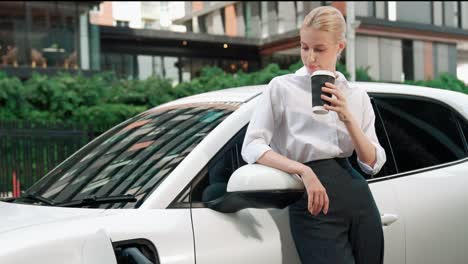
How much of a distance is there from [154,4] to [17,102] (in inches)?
2214

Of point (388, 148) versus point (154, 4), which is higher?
point (154, 4)

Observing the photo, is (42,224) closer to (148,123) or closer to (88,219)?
(88,219)

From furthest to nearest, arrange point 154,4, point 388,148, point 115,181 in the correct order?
point 154,4
point 388,148
point 115,181

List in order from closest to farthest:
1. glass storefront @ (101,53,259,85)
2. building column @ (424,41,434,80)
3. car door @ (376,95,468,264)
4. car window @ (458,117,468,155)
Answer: car door @ (376,95,468,264), car window @ (458,117,468,155), building column @ (424,41,434,80), glass storefront @ (101,53,259,85)

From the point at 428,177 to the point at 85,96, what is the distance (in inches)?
468

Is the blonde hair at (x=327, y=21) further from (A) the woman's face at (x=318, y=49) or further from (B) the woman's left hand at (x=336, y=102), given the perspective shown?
(B) the woman's left hand at (x=336, y=102)

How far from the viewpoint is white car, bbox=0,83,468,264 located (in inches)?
81.2

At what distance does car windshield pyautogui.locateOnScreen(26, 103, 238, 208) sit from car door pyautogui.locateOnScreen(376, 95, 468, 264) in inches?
34.1

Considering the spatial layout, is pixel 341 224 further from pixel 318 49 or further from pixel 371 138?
pixel 318 49

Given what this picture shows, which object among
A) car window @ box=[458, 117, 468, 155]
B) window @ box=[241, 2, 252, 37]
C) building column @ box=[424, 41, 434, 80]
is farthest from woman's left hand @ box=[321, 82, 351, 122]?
window @ box=[241, 2, 252, 37]

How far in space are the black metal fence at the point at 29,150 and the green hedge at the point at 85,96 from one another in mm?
1132

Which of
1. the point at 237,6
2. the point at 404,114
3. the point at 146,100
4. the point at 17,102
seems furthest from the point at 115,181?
the point at 237,6

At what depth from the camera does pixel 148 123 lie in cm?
298

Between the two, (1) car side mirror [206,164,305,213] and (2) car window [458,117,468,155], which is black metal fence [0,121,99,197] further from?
(1) car side mirror [206,164,305,213]
